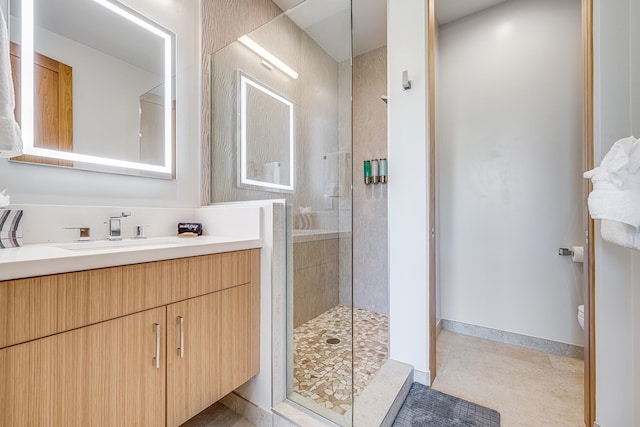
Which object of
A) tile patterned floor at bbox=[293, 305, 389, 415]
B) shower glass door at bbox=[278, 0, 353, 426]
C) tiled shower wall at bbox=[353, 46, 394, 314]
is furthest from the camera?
tiled shower wall at bbox=[353, 46, 394, 314]

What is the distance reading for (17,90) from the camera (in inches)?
44.6

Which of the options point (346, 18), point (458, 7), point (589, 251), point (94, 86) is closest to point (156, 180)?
point (94, 86)

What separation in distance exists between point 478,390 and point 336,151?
1820mm

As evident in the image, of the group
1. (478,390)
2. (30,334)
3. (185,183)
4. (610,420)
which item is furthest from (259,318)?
(610,420)

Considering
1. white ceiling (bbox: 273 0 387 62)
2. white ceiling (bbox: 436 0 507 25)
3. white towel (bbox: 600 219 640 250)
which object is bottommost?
white towel (bbox: 600 219 640 250)

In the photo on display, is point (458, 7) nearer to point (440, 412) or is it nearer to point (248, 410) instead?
point (440, 412)

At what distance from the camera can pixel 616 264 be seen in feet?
3.75

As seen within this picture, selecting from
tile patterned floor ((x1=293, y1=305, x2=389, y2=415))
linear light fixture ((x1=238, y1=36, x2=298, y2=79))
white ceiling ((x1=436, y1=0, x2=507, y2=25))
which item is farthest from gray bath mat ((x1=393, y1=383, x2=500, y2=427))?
white ceiling ((x1=436, y1=0, x2=507, y2=25))

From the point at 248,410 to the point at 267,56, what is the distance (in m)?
2.10

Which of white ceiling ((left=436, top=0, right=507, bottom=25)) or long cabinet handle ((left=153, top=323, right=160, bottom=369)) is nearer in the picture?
long cabinet handle ((left=153, top=323, right=160, bottom=369))

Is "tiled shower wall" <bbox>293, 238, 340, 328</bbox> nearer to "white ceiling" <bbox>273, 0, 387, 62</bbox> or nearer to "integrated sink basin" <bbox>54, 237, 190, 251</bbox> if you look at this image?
"integrated sink basin" <bbox>54, 237, 190, 251</bbox>

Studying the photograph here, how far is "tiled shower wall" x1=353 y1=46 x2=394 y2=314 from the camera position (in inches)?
110

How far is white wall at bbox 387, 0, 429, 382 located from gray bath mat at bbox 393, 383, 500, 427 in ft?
0.48

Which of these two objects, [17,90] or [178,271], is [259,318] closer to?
[178,271]
